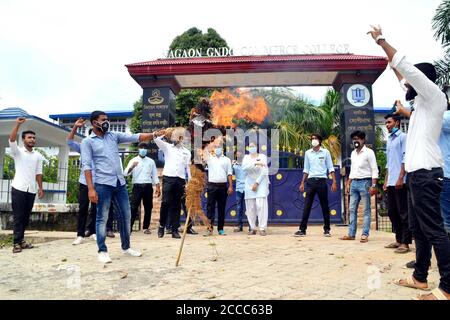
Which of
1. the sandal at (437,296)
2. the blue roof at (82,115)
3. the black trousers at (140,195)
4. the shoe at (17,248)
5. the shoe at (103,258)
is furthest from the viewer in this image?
the blue roof at (82,115)

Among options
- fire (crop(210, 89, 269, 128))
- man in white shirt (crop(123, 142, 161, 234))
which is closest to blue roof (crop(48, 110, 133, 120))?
fire (crop(210, 89, 269, 128))

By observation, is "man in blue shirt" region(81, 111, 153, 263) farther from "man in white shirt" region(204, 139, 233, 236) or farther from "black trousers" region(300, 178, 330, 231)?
"black trousers" region(300, 178, 330, 231)

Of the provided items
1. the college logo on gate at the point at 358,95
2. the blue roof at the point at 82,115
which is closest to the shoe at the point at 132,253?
the college logo on gate at the point at 358,95

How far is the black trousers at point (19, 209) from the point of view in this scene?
5.66m

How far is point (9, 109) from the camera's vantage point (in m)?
10.5

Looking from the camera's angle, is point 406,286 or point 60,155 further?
point 60,155

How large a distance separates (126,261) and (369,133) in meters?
7.74

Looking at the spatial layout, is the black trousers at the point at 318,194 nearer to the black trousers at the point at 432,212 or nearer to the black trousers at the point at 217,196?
the black trousers at the point at 217,196

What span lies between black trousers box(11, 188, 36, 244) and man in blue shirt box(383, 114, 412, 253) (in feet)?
18.6

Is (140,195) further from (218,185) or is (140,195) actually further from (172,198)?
(218,185)

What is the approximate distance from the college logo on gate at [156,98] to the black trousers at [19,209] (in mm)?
5275
